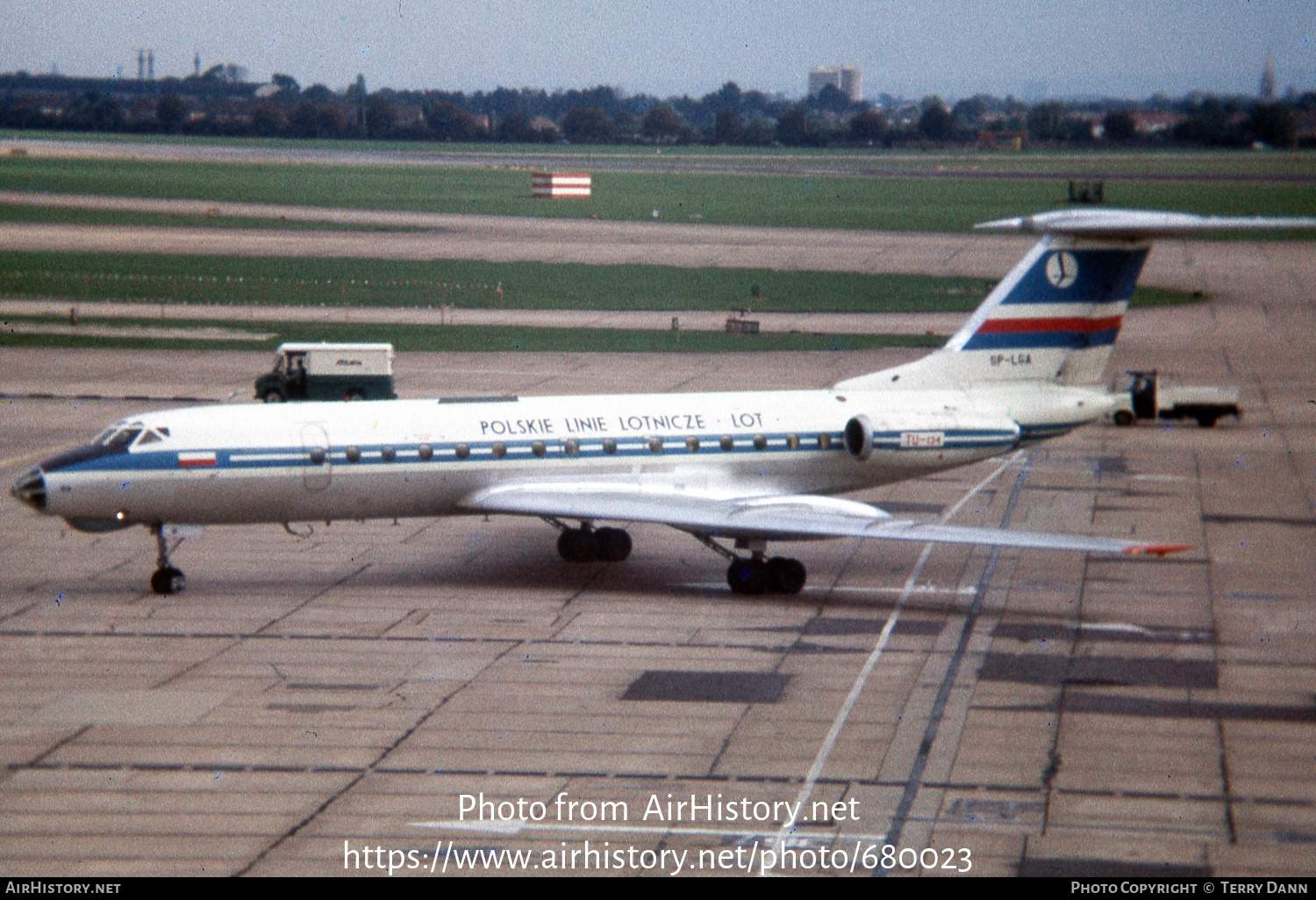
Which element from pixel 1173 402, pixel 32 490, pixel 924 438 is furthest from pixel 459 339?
pixel 32 490

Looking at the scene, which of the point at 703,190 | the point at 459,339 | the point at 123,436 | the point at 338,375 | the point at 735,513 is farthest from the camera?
the point at 703,190

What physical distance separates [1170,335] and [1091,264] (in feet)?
126

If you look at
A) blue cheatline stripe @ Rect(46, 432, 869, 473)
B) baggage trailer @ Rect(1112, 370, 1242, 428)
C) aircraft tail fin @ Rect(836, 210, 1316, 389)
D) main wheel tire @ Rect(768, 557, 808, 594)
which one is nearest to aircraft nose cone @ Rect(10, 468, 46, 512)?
blue cheatline stripe @ Rect(46, 432, 869, 473)

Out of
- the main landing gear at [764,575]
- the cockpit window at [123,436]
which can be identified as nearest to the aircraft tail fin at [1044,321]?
the main landing gear at [764,575]

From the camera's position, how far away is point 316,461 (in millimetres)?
27500

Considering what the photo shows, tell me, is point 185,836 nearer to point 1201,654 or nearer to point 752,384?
→ point 1201,654

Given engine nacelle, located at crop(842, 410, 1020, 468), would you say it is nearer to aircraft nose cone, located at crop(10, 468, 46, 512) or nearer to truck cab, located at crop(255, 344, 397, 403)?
aircraft nose cone, located at crop(10, 468, 46, 512)

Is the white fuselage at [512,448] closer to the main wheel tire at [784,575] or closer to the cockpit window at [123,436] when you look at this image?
the cockpit window at [123,436]

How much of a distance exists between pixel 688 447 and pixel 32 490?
11.1m

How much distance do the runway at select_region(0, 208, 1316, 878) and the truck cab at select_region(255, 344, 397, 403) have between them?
11098 mm

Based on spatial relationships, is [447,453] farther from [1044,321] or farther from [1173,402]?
[1173,402]

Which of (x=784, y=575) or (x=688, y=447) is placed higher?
(x=688, y=447)

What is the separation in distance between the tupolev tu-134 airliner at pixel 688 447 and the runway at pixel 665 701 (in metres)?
1.44
